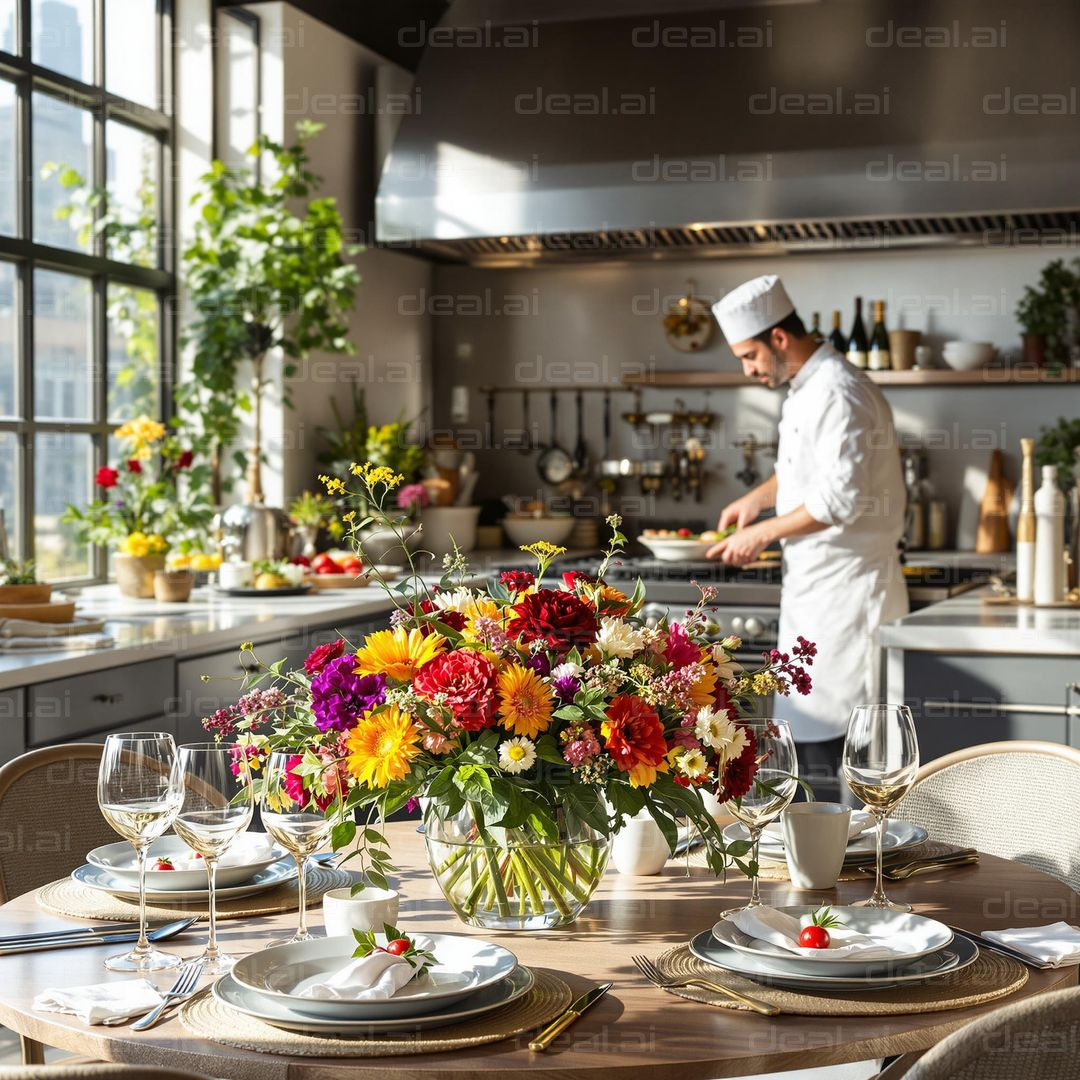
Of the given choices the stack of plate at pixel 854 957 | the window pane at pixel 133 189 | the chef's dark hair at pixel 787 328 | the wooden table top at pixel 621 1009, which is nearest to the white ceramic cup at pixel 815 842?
the wooden table top at pixel 621 1009

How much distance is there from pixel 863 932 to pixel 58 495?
3095 millimetres

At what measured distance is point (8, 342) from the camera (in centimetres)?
375

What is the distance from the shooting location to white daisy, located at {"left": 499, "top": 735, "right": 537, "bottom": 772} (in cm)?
126

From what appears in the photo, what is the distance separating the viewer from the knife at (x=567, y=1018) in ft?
3.59

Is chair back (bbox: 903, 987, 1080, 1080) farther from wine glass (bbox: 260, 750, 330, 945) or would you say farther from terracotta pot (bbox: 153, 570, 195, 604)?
terracotta pot (bbox: 153, 570, 195, 604)

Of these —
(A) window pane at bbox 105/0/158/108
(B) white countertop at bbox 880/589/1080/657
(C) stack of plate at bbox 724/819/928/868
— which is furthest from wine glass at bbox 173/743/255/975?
Result: (A) window pane at bbox 105/0/158/108

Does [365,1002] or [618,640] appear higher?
[618,640]

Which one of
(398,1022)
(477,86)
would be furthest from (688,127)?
(398,1022)

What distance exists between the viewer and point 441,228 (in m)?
4.67

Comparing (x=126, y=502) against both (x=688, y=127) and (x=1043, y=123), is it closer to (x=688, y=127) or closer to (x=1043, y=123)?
(x=688, y=127)

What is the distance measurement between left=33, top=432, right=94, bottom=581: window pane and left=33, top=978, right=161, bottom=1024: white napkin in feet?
9.28

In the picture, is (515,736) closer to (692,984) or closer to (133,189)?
(692,984)

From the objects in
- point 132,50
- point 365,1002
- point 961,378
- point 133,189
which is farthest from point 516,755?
point 961,378

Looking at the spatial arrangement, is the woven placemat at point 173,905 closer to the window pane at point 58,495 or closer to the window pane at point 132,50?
the window pane at point 58,495
